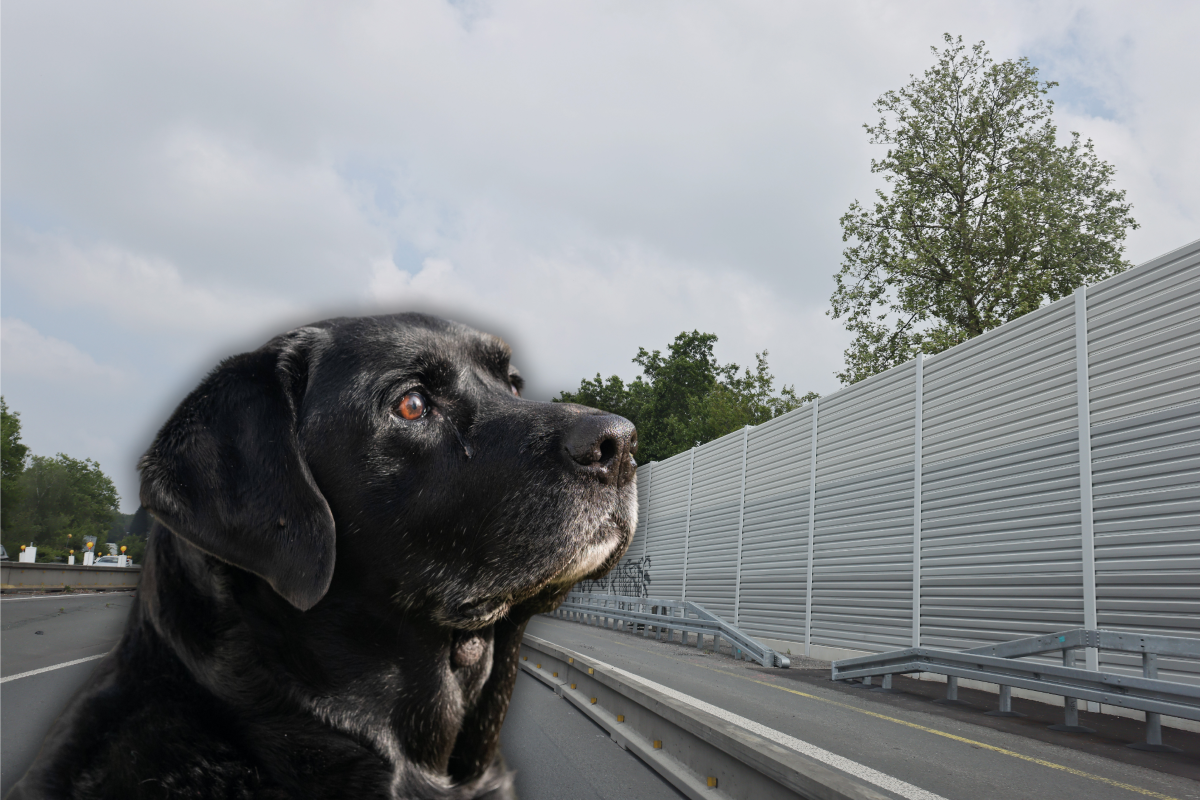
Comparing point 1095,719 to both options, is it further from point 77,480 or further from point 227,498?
point 77,480

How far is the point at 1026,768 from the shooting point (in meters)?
7.21

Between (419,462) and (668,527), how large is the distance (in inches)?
1169

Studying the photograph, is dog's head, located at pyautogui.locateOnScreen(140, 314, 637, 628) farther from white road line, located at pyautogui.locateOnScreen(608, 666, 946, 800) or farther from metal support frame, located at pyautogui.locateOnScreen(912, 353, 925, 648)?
metal support frame, located at pyautogui.locateOnScreen(912, 353, 925, 648)

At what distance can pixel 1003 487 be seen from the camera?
A: 1433cm

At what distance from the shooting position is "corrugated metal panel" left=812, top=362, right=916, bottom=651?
1709 centimetres

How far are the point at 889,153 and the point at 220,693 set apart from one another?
112 feet

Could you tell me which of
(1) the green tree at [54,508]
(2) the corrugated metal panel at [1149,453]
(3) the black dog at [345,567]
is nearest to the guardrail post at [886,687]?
(2) the corrugated metal panel at [1149,453]

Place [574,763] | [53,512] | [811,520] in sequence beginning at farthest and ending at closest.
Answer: [53,512] → [811,520] → [574,763]

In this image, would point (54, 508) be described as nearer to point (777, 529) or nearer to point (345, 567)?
point (777, 529)

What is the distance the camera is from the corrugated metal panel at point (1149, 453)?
10.8 meters

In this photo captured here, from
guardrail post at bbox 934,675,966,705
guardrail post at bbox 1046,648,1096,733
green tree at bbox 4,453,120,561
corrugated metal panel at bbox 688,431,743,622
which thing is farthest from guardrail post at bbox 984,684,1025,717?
green tree at bbox 4,453,120,561

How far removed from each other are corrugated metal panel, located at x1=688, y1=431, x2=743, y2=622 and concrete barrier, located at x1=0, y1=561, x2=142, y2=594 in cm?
1871

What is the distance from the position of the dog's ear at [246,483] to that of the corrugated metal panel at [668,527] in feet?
92.8

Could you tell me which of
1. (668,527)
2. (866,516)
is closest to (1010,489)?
(866,516)
